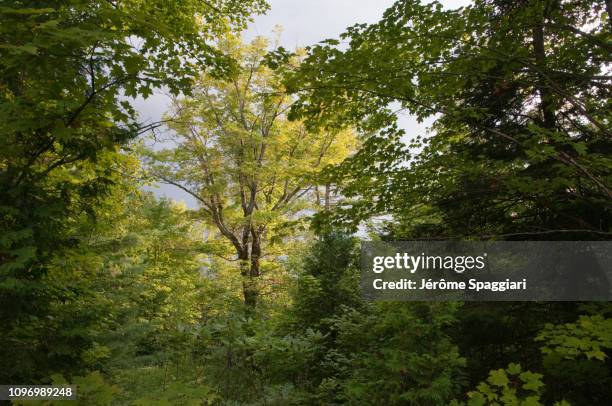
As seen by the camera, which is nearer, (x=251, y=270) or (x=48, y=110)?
(x=48, y=110)

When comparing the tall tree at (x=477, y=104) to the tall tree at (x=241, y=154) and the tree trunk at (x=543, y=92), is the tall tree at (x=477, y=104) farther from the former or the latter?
the tall tree at (x=241, y=154)

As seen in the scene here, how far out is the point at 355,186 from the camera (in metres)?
5.80

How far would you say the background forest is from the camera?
343 cm

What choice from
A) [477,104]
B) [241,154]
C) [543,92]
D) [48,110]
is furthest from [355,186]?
[241,154]

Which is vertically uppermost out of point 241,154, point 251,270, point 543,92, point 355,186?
point 241,154

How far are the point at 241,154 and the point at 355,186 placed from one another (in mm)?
9088

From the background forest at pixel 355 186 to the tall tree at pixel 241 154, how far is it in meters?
5.16

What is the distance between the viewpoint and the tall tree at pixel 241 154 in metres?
13.7

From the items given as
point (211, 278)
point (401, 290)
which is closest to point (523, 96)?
point (401, 290)

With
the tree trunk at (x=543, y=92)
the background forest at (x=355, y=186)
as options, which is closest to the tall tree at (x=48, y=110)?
the background forest at (x=355, y=186)

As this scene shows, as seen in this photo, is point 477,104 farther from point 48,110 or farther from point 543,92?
point 48,110

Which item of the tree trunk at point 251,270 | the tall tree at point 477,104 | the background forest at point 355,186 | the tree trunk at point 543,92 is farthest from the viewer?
the tree trunk at point 251,270

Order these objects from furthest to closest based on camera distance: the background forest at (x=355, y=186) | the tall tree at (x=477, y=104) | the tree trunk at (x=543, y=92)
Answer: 1. the tree trunk at (x=543, y=92)
2. the tall tree at (x=477, y=104)
3. the background forest at (x=355, y=186)

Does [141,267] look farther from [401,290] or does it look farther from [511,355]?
[511,355]
